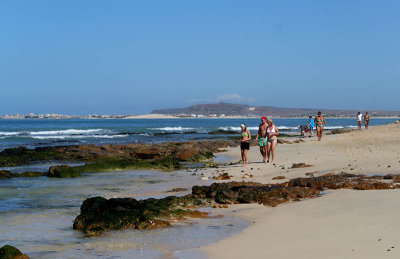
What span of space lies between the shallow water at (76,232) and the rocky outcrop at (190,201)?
30 cm

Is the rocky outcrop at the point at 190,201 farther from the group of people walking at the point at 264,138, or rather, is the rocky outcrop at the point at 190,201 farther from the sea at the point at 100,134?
the sea at the point at 100,134

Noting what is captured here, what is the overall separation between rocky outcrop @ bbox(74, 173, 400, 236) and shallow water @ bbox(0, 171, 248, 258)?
0.30m

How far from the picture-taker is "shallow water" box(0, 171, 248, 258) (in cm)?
645

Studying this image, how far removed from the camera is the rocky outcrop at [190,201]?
7.89 m

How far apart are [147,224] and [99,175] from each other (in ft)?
30.2

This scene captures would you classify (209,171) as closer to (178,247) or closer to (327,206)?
(327,206)

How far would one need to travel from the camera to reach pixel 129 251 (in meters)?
6.36

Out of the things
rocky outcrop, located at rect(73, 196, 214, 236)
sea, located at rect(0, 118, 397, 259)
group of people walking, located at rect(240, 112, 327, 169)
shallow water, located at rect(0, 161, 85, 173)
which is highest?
group of people walking, located at rect(240, 112, 327, 169)

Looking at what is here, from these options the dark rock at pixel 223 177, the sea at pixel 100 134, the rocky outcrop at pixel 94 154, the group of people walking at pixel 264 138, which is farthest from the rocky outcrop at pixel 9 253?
the sea at pixel 100 134

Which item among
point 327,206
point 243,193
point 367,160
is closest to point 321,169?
point 367,160

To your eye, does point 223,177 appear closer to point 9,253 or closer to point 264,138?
point 264,138

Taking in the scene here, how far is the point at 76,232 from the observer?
7.69 meters

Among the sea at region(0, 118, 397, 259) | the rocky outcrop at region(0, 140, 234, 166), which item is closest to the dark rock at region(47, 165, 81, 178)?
the sea at region(0, 118, 397, 259)

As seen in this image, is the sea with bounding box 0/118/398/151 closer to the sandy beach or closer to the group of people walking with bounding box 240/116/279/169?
the group of people walking with bounding box 240/116/279/169
